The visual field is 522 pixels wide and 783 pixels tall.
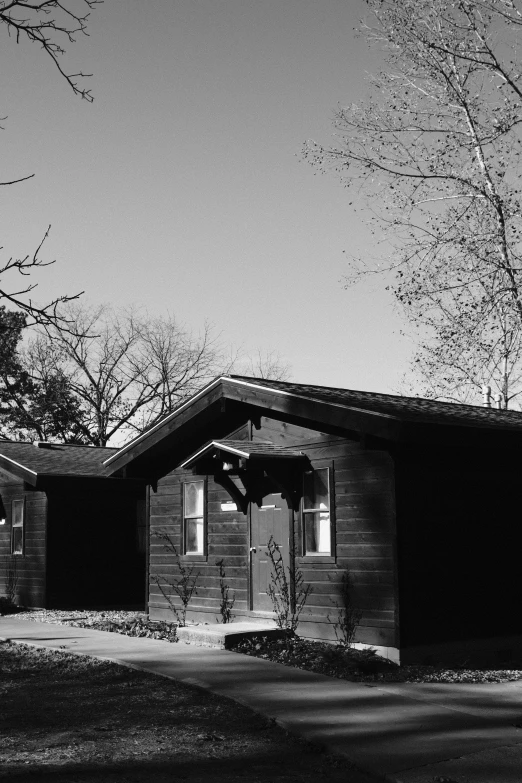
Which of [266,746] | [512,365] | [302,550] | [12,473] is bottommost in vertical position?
[266,746]

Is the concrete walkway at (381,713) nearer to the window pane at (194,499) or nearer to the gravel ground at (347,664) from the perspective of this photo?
the gravel ground at (347,664)

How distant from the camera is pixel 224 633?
498 inches

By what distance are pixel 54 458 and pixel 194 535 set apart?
26.9 ft

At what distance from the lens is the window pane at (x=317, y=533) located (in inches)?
524

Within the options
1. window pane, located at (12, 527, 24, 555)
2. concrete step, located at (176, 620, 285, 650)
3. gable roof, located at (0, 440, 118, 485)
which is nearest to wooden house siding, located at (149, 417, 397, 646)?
concrete step, located at (176, 620, 285, 650)

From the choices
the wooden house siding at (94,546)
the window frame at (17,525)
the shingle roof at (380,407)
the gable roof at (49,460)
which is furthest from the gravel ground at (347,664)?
the window frame at (17,525)

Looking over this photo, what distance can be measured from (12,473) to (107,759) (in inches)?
601

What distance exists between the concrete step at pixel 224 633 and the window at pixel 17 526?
967 cm

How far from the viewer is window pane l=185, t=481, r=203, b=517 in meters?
16.2

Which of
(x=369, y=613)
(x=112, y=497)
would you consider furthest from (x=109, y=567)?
(x=369, y=613)

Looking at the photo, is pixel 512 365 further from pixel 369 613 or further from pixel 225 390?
pixel 369 613

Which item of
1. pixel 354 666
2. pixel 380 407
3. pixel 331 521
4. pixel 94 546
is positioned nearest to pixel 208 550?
pixel 331 521

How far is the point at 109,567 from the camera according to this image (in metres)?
21.5

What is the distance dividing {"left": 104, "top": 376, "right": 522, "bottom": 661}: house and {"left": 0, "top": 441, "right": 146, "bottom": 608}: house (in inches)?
243
